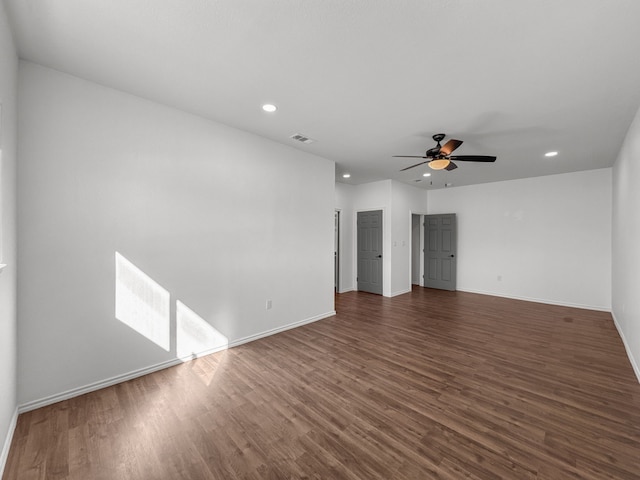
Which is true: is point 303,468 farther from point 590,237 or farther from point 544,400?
point 590,237

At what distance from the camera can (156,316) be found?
2.91m

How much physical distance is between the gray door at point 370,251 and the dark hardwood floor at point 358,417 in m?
3.15

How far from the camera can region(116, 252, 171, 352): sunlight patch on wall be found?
268 cm

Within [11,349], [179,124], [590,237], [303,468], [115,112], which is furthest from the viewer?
[590,237]

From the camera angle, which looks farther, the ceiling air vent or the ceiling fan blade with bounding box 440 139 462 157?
the ceiling air vent

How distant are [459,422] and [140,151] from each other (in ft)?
12.7

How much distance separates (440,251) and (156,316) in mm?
6992

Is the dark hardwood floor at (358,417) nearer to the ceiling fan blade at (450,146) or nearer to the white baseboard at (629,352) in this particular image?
the white baseboard at (629,352)

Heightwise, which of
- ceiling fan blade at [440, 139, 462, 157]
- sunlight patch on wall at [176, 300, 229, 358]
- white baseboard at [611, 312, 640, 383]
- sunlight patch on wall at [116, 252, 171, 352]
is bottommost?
white baseboard at [611, 312, 640, 383]

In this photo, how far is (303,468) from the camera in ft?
5.60

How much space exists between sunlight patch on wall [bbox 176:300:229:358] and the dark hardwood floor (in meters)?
0.14

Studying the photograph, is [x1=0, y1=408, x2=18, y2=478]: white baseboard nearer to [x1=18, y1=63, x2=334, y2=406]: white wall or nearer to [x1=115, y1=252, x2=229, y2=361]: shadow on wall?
[x1=18, y1=63, x2=334, y2=406]: white wall

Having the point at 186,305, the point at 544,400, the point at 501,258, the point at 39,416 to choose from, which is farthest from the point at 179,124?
the point at 501,258

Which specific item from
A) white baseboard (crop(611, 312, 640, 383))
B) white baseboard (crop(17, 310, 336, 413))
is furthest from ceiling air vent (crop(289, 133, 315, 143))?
white baseboard (crop(611, 312, 640, 383))
